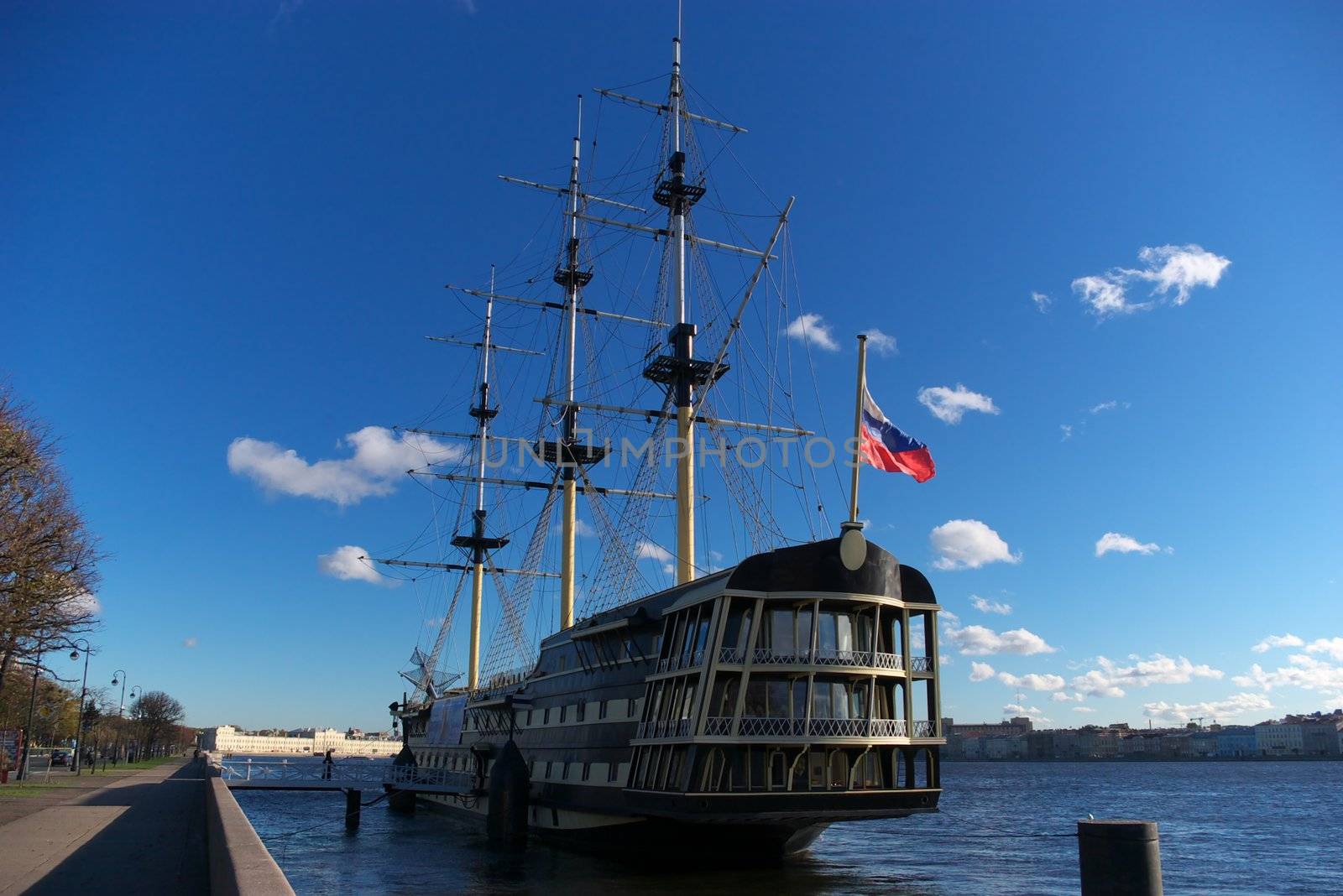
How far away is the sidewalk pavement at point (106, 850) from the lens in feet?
44.6

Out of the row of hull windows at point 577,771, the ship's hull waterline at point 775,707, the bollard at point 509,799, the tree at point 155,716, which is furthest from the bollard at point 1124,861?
the tree at point 155,716

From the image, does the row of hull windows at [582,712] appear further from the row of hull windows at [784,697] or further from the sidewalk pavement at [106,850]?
the sidewalk pavement at [106,850]

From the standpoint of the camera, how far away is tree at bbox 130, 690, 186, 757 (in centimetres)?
11344

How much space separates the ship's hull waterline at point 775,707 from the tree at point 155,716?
105 m

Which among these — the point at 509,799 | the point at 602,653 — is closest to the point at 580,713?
the point at 602,653

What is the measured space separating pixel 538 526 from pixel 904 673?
28.4 metres

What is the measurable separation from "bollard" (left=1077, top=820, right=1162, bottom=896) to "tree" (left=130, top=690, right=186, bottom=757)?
395 feet

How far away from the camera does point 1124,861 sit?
991 cm

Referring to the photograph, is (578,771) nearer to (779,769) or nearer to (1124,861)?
(779,769)

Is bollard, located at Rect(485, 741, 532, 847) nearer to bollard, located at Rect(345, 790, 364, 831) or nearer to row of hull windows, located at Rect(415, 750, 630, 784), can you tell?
row of hull windows, located at Rect(415, 750, 630, 784)

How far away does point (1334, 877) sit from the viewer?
106 feet

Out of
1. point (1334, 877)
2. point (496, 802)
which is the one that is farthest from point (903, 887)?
point (1334, 877)

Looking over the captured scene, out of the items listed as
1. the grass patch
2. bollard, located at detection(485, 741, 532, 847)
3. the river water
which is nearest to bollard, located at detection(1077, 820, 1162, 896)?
the river water

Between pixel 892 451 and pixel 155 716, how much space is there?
119239mm
